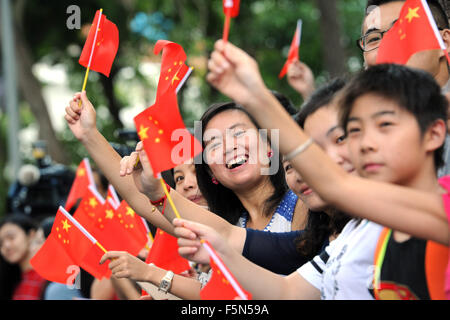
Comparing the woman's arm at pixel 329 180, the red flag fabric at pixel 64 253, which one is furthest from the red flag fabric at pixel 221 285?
the red flag fabric at pixel 64 253

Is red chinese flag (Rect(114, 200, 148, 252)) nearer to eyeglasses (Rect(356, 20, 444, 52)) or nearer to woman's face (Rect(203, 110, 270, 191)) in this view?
woman's face (Rect(203, 110, 270, 191))

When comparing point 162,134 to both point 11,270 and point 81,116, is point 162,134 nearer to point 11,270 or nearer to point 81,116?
point 81,116

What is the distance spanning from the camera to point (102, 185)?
5.29 metres

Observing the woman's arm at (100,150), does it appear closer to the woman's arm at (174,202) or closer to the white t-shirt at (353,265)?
the woman's arm at (174,202)

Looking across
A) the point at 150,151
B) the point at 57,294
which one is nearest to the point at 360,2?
the point at 57,294

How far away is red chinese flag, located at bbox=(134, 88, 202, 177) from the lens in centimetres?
208

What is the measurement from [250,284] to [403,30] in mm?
964

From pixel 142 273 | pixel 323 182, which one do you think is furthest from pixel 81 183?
pixel 323 182

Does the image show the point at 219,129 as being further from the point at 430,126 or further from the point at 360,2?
the point at 360,2

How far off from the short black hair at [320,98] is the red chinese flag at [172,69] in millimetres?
401

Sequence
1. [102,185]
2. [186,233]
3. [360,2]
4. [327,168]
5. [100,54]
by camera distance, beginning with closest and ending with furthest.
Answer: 1. [327,168]
2. [186,233]
3. [100,54]
4. [102,185]
5. [360,2]

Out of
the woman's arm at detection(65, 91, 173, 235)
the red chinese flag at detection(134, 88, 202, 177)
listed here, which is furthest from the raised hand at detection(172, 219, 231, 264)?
the woman's arm at detection(65, 91, 173, 235)

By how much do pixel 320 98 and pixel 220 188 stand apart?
84 centimetres

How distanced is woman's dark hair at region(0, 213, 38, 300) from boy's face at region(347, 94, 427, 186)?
427 cm
